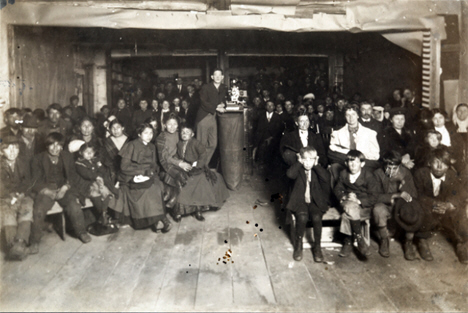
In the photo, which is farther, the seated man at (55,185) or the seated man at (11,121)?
the seated man at (11,121)

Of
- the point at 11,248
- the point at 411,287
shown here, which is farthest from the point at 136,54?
the point at 411,287

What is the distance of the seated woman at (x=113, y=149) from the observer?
557cm

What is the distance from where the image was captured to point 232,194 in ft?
21.8

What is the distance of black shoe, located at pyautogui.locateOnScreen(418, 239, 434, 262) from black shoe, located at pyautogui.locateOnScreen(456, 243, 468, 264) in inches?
12.5

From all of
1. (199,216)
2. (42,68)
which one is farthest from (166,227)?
(42,68)

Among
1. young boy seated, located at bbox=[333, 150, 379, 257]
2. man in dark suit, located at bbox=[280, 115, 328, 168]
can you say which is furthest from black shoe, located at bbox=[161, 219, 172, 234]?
young boy seated, located at bbox=[333, 150, 379, 257]

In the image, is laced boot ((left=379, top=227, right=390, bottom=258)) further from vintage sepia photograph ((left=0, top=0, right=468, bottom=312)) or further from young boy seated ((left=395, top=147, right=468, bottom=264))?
young boy seated ((left=395, top=147, right=468, bottom=264))

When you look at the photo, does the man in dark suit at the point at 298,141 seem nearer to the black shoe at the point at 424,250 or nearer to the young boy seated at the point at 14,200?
the black shoe at the point at 424,250

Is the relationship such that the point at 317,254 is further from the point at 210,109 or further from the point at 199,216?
the point at 210,109

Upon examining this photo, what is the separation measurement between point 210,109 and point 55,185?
2940 mm

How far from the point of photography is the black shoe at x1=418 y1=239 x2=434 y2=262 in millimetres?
4199

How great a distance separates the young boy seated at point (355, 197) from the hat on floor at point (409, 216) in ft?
1.11

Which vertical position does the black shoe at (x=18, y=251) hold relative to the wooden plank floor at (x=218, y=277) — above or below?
above

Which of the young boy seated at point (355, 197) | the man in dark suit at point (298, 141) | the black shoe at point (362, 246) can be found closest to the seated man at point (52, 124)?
the man in dark suit at point (298, 141)
